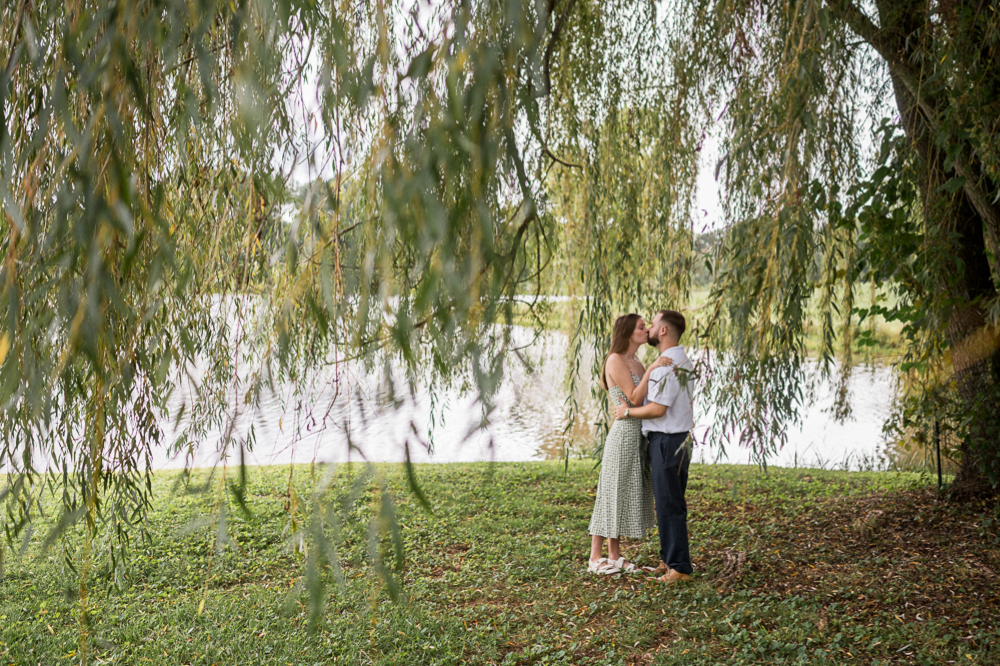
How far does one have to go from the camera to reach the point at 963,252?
3949 millimetres

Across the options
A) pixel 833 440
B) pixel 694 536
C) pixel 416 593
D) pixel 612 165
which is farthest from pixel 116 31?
pixel 833 440

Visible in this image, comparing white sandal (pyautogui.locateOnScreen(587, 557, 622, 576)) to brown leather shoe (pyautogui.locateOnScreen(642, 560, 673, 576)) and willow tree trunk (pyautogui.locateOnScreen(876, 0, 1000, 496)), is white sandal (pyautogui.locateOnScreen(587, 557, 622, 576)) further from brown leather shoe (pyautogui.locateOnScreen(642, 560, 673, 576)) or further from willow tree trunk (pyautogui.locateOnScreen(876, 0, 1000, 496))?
willow tree trunk (pyautogui.locateOnScreen(876, 0, 1000, 496))

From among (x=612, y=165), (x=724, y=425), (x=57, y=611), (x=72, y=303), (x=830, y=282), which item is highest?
(x=612, y=165)

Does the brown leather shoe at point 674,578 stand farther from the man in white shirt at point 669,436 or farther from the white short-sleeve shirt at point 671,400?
the white short-sleeve shirt at point 671,400

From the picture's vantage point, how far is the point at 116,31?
91 centimetres

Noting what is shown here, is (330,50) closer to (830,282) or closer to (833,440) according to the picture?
(830,282)

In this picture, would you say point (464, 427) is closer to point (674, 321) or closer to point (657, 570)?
point (674, 321)

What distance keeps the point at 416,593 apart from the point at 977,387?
3.17 m

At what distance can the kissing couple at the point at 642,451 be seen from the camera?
3.39 meters

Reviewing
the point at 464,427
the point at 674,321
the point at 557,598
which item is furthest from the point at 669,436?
the point at 464,427

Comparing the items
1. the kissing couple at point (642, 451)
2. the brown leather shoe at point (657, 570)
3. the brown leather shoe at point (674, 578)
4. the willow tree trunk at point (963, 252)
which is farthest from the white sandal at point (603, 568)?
the willow tree trunk at point (963, 252)

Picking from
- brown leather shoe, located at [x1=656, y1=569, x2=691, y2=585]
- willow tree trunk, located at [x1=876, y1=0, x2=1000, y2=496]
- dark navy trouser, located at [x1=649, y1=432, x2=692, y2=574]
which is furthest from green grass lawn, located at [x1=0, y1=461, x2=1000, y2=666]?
willow tree trunk, located at [x1=876, y1=0, x2=1000, y2=496]

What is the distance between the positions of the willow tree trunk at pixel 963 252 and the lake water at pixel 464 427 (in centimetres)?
89

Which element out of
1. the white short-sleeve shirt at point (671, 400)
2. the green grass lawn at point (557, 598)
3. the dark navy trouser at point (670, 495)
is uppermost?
the white short-sleeve shirt at point (671, 400)
